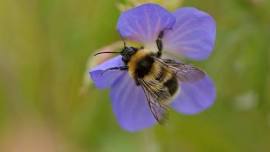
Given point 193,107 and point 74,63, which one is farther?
point 74,63

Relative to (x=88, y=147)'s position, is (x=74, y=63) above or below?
above

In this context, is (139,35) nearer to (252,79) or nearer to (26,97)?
(252,79)

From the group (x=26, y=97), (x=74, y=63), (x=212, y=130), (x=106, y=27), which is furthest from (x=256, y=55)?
(x=26, y=97)

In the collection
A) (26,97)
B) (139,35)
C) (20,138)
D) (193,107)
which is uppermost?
(139,35)

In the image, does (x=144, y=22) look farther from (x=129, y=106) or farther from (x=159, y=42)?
(x=129, y=106)

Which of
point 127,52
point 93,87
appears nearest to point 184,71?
point 127,52

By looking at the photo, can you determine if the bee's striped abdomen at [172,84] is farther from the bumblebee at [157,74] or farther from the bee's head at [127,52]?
the bee's head at [127,52]

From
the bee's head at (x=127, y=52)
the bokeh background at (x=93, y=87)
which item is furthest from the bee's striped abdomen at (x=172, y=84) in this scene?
the bokeh background at (x=93, y=87)
